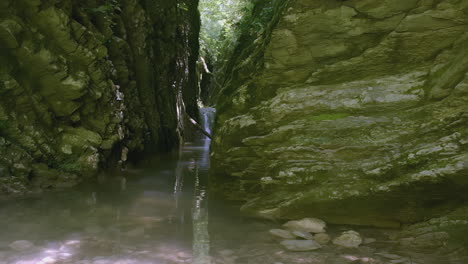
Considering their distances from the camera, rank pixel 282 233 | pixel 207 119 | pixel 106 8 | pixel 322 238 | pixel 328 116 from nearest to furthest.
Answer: pixel 322 238, pixel 282 233, pixel 328 116, pixel 106 8, pixel 207 119

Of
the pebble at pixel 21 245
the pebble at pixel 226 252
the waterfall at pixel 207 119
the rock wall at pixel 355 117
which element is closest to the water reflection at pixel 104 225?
the pebble at pixel 21 245

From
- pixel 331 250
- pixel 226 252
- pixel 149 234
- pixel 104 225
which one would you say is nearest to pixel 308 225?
pixel 331 250

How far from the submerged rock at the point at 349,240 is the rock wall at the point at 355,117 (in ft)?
2.04

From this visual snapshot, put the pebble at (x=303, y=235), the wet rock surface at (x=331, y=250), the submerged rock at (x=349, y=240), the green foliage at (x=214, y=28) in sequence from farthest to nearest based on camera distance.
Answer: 1. the green foliage at (x=214, y=28)
2. the pebble at (x=303, y=235)
3. the submerged rock at (x=349, y=240)
4. the wet rock surface at (x=331, y=250)

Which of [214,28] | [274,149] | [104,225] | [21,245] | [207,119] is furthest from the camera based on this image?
[214,28]

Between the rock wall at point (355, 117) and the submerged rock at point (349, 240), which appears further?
the rock wall at point (355, 117)

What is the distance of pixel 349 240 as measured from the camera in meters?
4.45

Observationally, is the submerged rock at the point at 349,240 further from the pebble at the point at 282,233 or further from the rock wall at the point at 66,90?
the rock wall at the point at 66,90

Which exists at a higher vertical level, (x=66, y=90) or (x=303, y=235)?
(x=66, y=90)

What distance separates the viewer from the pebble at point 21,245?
411 cm

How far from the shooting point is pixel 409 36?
5551 millimetres

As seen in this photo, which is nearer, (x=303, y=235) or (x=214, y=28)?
(x=303, y=235)

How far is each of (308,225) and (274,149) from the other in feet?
5.17

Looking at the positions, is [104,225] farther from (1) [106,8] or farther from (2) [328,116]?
(1) [106,8]
